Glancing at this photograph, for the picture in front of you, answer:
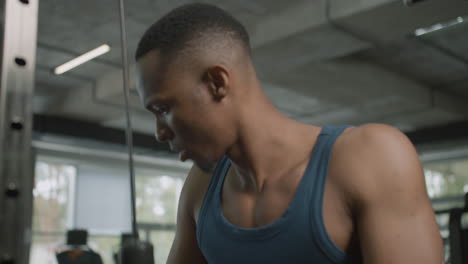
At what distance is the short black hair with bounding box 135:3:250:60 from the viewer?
93cm

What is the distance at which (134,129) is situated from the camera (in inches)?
295

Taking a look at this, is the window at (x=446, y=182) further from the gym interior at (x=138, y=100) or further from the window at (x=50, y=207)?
the window at (x=50, y=207)

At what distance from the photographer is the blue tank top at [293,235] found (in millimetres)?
832

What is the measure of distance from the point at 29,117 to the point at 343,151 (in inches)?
20.4

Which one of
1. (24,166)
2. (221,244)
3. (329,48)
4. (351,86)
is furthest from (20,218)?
(351,86)

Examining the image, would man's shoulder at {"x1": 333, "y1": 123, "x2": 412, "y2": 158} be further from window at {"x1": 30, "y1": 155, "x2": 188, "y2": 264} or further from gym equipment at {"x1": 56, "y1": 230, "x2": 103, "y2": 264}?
window at {"x1": 30, "y1": 155, "x2": 188, "y2": 264}

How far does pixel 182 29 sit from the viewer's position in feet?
3.06

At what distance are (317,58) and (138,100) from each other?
2.20 m

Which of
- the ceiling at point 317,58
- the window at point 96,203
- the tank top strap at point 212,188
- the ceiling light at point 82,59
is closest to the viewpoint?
the tank top strap at point 212,188

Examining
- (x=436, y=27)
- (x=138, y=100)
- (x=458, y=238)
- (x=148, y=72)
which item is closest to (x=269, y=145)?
(x=148, y=72)

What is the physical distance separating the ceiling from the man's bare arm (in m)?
2.97

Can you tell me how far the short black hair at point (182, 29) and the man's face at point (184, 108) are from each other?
0.02 m

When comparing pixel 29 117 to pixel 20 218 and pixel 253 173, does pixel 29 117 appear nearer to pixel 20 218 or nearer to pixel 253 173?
pixel 20 218

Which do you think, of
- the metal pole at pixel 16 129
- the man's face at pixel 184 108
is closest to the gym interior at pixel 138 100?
the metal pole at pixel 16 129
